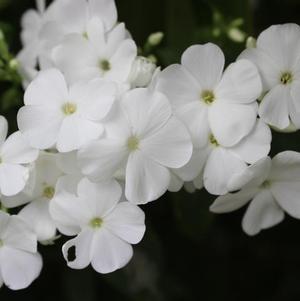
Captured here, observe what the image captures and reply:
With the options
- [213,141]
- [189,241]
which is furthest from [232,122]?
[189,241]

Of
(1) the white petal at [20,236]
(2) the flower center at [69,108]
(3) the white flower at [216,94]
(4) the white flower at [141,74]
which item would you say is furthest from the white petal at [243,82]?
(1) the white petal at [20,236]

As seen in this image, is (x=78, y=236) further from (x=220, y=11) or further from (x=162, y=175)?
(x=220, y=11)

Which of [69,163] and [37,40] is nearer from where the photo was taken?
[69,163]

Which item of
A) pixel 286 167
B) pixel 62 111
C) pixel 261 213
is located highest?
pixel 62 111

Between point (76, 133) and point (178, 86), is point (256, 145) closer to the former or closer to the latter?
point (178, 86)

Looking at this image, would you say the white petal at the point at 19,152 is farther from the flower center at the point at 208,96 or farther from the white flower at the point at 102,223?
the flower center at the point at 208,96

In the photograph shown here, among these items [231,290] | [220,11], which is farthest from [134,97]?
[231,290]
